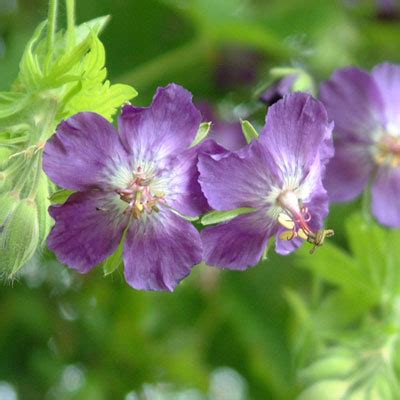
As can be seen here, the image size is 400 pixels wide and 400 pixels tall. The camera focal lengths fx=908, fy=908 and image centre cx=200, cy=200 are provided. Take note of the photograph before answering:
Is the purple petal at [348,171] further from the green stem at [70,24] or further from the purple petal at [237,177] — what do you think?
the green stem at [70,24]

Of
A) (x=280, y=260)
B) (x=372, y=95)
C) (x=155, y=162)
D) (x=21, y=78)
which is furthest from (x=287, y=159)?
(x=280, y=260)

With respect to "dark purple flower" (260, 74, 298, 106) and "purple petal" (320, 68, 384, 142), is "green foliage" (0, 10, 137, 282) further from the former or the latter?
"purple petal" (320, 68, 384, 142)

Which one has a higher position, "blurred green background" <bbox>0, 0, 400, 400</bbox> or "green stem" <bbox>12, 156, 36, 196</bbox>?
"green stem" <bbox>12, 156, 36, 196</bbox>

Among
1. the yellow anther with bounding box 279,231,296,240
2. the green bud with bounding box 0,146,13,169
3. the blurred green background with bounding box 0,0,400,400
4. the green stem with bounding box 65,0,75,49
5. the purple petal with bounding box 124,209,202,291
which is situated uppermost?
the green stem with bounding box 65,0,75,49

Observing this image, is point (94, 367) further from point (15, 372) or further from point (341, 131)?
point (341, 131)

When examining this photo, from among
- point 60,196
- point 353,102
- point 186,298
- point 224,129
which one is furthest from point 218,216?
point 186,298

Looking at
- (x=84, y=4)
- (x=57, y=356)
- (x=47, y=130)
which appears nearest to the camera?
(x=47, y=130)

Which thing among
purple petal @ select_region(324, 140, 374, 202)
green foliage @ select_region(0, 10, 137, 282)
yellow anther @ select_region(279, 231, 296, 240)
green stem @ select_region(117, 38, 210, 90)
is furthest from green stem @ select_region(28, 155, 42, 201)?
green stem @ select_region(117, 38, 210, 90)
